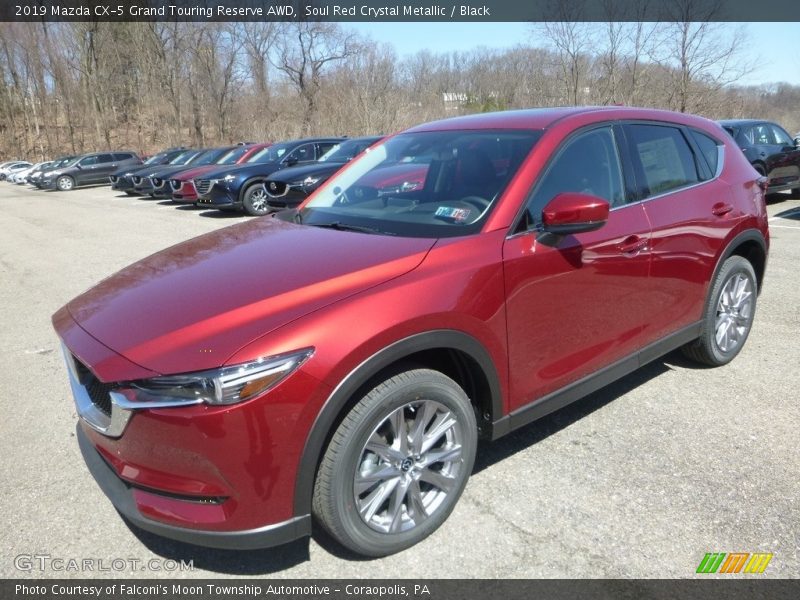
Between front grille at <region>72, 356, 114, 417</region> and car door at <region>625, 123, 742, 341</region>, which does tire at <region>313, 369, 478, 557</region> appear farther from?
car door at <region>625, 123, 742, 341</region>

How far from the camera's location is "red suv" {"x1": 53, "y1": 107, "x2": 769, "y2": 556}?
6.94 ft

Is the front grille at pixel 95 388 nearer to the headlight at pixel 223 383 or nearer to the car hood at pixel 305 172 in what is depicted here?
the headlight at pixel 223 383

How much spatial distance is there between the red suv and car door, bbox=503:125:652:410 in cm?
1

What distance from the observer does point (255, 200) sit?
1380 cm

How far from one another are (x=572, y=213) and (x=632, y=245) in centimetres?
73

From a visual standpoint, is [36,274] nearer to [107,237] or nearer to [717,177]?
[107,237]

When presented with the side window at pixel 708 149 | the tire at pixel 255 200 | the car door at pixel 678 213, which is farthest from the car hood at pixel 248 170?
the car door at pixel 678 213

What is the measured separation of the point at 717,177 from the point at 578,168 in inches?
58.9

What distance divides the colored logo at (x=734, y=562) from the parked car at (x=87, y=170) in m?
32.3

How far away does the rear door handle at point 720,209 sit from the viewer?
12.7ft

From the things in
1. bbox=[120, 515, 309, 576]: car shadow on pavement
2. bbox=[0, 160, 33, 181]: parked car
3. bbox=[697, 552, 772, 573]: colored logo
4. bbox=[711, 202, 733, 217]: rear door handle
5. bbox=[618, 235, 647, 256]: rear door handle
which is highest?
bbox=[0, 160, 33, 181]: parked car

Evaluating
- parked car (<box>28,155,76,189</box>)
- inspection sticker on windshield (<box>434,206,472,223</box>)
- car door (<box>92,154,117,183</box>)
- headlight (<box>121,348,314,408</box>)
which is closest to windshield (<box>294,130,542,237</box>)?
inspection sticker on windshield (<box>434,206,472,223</box>)

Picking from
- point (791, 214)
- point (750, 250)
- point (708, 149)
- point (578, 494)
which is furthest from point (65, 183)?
point (578, 494)

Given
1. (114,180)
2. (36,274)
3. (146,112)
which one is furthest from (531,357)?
(146,112)
